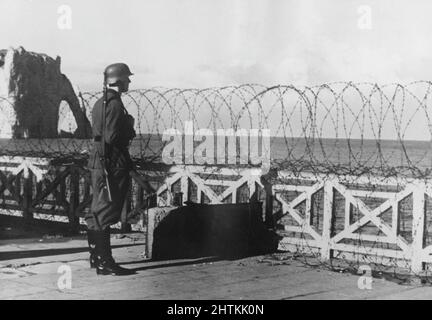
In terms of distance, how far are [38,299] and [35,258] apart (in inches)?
92.3

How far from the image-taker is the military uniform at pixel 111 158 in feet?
26.0

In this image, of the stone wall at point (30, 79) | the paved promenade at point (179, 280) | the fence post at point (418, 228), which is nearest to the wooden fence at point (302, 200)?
the fence post at point (418, 228)

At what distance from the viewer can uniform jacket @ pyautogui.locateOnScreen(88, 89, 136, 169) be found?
7902 millimetres

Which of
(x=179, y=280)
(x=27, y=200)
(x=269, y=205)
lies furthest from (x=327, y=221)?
(x=27, y=200)

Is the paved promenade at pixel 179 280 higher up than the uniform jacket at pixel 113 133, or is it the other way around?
the uniform jacket at pixel 113 133

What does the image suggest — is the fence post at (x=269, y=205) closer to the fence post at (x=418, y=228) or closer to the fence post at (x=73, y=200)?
the fence post at (x=418, y=228)

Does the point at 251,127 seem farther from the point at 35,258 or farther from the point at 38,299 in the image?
the point at 38,299

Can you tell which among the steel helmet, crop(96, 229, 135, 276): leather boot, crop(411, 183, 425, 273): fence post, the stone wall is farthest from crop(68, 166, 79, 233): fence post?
Answer: the stone wall

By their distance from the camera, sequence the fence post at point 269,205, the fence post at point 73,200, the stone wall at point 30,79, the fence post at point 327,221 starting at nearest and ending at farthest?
1. the fence post at point 327,221
2. the fence post at point 269,205
3. the fence post at point 73,200
4. the stone wall at point 30,79

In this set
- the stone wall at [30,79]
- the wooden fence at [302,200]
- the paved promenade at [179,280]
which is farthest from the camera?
the stone wall at [30,79]

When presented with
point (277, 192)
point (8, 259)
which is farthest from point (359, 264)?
point (8, 259)

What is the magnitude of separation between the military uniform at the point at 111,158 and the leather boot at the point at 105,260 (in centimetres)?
10

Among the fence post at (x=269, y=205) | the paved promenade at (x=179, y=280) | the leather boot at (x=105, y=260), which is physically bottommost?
the paved promenade at (x=179, y=280)
